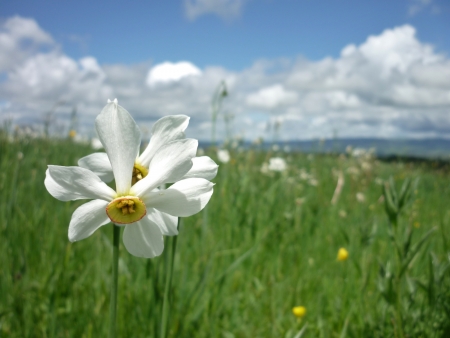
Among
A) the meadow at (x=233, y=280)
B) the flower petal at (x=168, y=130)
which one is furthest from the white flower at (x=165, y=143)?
the meadow at (x=233, y=280)

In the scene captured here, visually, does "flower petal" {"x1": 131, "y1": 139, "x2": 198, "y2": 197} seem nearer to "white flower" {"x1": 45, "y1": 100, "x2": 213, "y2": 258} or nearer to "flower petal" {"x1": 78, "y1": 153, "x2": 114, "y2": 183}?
"white flower" {"x1": 45, "y1": 100, "x2": 213, "y2": 258}

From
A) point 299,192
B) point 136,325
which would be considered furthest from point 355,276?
point 299,192

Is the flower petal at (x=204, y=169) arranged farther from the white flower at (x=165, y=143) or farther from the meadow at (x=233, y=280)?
the meadow at (x=233, y=280)

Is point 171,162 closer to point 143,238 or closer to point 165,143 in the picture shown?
point 165,143

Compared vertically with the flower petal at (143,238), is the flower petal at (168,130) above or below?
above

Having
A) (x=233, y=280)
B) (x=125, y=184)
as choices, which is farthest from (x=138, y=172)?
(x=233, y=280)

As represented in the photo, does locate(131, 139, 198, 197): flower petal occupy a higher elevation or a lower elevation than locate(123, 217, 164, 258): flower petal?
higher

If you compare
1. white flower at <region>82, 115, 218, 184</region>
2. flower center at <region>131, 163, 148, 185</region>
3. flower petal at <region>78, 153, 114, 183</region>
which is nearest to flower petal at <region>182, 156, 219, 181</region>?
white flower at <region>82, 115, 218, 184</region>

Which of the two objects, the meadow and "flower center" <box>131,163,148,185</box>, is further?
the meadow
